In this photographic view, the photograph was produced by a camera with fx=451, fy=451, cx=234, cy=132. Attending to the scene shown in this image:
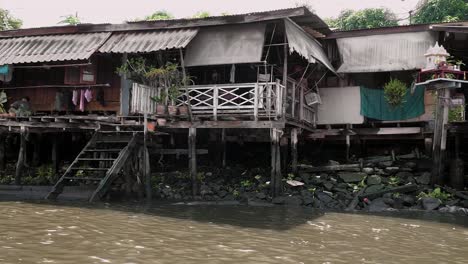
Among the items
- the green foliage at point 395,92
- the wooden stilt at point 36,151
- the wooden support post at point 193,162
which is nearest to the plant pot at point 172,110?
the wooden support post at point 193,162

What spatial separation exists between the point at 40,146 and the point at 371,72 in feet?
45.4

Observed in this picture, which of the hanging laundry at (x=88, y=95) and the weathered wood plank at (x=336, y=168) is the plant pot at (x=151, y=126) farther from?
the weathered wood plank at (x=336, y=168)

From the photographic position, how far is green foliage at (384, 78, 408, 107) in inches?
602

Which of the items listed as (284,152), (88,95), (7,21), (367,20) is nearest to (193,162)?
(284,152)

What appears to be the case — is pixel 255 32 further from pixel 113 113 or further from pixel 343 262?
pixel 343 262

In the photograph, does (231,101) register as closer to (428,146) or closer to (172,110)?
(172,110)

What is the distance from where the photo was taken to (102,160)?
13336 millimetres

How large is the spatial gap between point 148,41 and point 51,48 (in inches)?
150

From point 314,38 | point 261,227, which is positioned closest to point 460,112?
point 314,38

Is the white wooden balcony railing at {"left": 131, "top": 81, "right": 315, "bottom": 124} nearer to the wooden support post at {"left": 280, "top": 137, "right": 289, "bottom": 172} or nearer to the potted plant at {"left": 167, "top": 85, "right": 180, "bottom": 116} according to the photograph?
the potted plant at {"left": 167, "top": 85, "right": 180, "bottom": 116}

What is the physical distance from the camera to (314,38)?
16.1 meters

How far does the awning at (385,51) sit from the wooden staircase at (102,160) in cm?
794

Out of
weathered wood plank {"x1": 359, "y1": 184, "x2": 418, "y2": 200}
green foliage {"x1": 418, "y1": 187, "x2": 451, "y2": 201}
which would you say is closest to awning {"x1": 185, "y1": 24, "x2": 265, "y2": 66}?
weathered wood plank {"x1": 359, "y1": 184, "x2": 418, "y2": 200}

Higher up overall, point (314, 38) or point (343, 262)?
point (314, 38)
